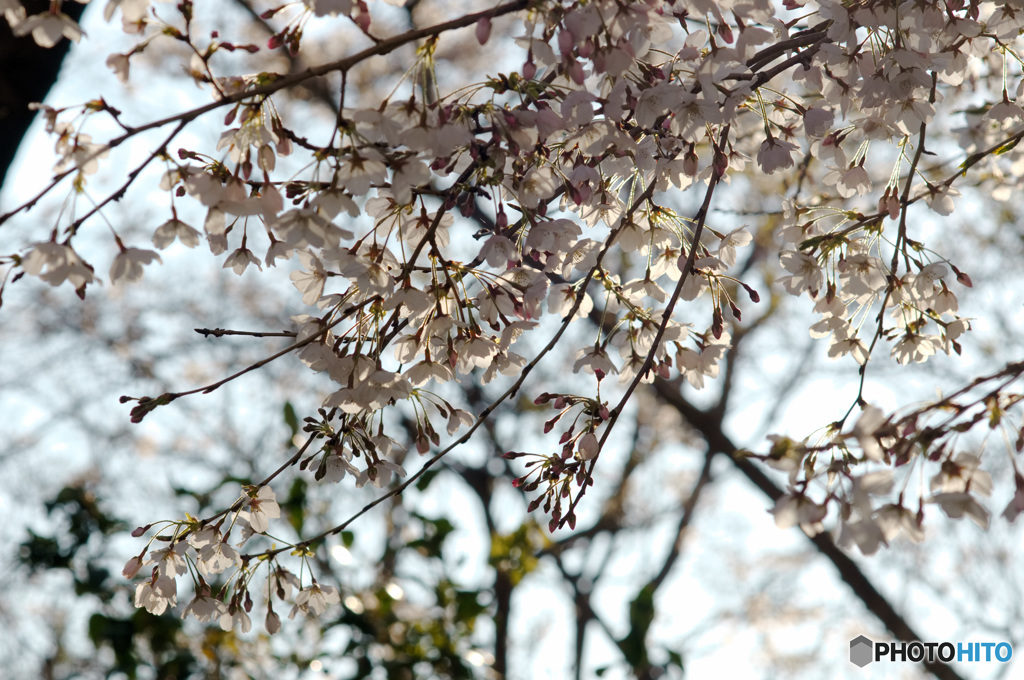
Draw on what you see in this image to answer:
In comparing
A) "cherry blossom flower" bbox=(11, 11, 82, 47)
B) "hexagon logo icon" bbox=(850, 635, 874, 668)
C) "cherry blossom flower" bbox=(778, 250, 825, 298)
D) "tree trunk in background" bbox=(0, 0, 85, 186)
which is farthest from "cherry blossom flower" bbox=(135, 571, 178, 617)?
"hexagon logo icon" bbox=(850, 635, 874, 668)

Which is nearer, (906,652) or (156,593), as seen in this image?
(156,593)

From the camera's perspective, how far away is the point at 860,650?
253 cm

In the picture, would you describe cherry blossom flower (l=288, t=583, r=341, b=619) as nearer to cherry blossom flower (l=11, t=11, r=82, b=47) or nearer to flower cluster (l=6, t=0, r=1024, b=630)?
flower cluster (l=6, t=0, r=1024, b=630)

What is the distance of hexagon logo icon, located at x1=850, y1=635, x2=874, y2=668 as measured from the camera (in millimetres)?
2500

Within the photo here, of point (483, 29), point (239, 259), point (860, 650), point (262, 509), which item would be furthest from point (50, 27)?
→ point (860, 650)

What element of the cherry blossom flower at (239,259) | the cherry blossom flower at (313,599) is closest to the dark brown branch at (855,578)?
the cherry blossom flower at (313,599)

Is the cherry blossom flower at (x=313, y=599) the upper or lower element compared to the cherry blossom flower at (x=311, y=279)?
lower

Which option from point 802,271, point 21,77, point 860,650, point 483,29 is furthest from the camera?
point 860,650

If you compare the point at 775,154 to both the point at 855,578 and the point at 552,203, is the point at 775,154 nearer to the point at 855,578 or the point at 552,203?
the point at 552,203

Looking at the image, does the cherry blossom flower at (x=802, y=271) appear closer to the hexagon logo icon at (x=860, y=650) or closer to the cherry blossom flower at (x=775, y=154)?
the cherry blossom flower at (x=775, y=154)

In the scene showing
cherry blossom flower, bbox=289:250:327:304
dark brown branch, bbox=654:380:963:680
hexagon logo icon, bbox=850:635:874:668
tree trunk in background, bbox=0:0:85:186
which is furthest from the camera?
dark brown branch, bbox=654:380:963:680

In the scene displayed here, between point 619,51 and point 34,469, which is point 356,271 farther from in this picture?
point 34,469

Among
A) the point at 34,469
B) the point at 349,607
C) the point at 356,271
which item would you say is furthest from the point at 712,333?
the point at 34,469

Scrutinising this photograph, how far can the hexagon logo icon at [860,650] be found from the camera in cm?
Result: 250
